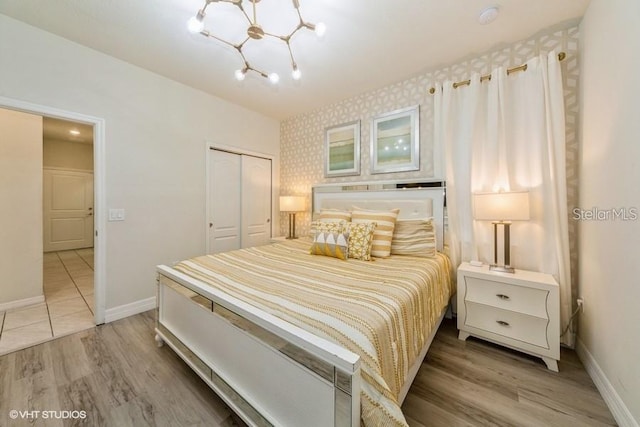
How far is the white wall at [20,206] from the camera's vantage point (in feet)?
8.89

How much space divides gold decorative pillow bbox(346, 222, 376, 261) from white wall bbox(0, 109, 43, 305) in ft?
12.3

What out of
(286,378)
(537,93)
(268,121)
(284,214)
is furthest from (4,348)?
(537,93)

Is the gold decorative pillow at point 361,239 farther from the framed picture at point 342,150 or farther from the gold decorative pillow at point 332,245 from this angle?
the framed picture at point 342,150

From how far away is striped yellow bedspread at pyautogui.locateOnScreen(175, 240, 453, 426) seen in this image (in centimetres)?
91

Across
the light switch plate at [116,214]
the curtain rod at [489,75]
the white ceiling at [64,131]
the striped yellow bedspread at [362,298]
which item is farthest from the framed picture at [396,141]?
the white ceiling at [64,131]

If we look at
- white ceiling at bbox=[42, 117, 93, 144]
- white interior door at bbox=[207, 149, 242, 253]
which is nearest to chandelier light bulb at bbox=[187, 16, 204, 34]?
white interior door at bbox=[207, 149, 242, 253]

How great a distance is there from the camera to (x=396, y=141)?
2.87 m

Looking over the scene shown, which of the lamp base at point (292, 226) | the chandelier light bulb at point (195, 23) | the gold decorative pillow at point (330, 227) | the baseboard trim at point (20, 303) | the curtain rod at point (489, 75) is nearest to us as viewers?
the chandelier light bulb at point (195, 23)

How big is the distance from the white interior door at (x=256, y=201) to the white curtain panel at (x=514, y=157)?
8.58 feet

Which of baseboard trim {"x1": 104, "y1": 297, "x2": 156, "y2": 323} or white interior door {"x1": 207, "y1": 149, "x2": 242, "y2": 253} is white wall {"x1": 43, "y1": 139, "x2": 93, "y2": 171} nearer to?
white interior door {"x1": 207, "y1": 149, "x2": 242, "y2": 253}

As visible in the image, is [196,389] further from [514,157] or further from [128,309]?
[514,157]

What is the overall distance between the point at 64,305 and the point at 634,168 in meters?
4.94

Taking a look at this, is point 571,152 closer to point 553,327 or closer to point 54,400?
point 553,327

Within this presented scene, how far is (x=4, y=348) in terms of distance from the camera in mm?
1903
